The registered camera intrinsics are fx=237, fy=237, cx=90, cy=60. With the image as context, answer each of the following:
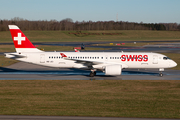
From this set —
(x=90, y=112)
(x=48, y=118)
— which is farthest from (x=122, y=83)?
(x=48, y=118)

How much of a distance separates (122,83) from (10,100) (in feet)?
45.7

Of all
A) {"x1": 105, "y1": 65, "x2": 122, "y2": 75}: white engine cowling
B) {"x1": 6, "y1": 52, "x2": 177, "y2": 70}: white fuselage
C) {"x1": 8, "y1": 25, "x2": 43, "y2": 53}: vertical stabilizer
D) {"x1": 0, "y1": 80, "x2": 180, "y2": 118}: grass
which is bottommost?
{"x1": 0, "y1": 80, "x2": 180, "y2": 118}: grass

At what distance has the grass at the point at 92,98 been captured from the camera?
725 inches

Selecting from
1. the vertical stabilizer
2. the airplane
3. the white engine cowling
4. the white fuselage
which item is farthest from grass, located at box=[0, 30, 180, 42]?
the white engine cowling

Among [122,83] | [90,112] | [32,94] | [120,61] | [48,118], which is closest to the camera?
[48,118]

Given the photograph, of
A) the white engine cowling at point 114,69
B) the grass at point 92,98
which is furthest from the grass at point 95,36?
the grass at point 92,98

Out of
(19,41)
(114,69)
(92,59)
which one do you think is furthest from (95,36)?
(114,69)

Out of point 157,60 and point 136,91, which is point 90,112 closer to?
point 136,91

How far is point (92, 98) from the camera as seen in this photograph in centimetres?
2262

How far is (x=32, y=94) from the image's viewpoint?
24.2 meters

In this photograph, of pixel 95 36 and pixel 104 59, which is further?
pixel 95 36

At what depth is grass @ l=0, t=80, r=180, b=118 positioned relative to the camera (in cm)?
1842

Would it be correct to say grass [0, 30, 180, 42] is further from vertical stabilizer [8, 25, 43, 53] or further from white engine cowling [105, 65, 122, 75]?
white engine cowling [105, 65, 122, 75]

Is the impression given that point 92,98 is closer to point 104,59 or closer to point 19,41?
point 104,59
